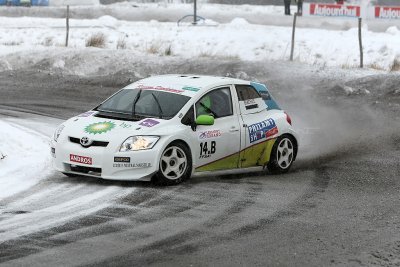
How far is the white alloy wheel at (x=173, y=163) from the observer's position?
39.4ft

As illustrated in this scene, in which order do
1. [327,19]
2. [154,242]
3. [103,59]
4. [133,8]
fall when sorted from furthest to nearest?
[133,8]
[327,19]
[103,59]
[154,242]

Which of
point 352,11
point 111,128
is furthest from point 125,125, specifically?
point 352,11

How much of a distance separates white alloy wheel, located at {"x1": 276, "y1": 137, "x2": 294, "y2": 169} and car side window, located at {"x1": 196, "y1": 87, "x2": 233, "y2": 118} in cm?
115

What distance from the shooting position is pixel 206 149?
1266 cm

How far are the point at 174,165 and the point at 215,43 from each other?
23.1 meters

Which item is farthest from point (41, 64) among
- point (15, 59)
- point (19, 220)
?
point (19, 220)

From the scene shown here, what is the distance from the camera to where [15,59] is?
2998 cm

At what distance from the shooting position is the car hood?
470 inches

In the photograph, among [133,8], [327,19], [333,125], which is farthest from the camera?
[133,8]

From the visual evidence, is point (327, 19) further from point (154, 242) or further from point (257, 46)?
point (154, 242)

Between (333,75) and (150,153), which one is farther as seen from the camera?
(333,75)

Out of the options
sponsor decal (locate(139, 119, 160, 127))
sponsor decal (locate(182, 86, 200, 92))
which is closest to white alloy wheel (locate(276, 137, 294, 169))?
sponsor decal (locate(182, 86, 200, 92))

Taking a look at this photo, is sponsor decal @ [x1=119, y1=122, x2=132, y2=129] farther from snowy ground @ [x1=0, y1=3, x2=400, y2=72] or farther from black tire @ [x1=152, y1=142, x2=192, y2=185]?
snowy ground @ [x1=0, y1=3, x2=400, y2=72]

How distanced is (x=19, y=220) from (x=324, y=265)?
3.41 m
